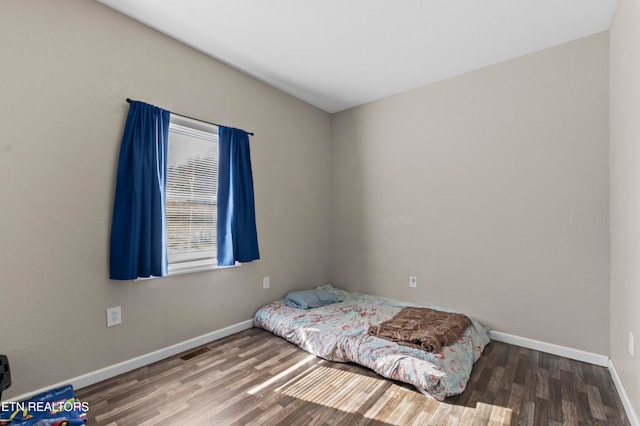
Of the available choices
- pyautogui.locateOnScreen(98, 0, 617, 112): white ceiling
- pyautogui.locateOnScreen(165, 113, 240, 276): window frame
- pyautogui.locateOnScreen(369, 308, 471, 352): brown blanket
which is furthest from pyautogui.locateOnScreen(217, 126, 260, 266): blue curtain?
pyautogui.locateOnScreen(369, 308, 471, 352): brown blanket

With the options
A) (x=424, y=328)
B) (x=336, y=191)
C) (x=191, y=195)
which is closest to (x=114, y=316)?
(x=191, y=195)

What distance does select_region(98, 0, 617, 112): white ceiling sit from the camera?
2.21 m

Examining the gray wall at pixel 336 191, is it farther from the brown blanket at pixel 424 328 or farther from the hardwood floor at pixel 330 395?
the brown blanket at pixel 424 328

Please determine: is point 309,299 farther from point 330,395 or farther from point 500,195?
point 500,195

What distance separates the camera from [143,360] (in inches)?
95.0

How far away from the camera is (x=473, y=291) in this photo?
10.1 ft

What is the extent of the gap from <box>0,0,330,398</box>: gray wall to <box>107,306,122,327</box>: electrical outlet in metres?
0.03

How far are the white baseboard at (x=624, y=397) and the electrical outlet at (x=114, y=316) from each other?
326cm

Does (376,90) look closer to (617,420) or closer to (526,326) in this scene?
(526,326)

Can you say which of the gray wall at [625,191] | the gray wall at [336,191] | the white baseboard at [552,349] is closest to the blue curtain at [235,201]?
the gray wall at [336,191]

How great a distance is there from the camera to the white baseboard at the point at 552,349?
245 centimetres

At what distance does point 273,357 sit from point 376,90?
2987mm

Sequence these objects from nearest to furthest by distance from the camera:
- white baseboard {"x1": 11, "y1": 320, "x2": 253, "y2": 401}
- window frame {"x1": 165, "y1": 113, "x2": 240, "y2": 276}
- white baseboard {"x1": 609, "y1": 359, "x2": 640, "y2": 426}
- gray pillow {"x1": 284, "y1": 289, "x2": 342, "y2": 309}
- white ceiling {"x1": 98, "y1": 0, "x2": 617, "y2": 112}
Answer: white baseboard {"x1": 609, "y1": 359, "x2": 640, "y2": 426}
white baseboard {"x1": 11, "y1": 320, "x2": 253, "y2": 401}
white ceiling {"x1": 98, "y1": 0, "x2": 617, "y2": 112}
window frame {"x1": 165, "y1": 113, "x2": 240, "y2": 276}
gray pillow {"x1": 284, "y1": 289, "x2": 342, "y2": 309}

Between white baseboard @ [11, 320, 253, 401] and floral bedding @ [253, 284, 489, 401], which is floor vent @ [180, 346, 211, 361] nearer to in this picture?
white baseboard @ [11, 320, 253, 401]
